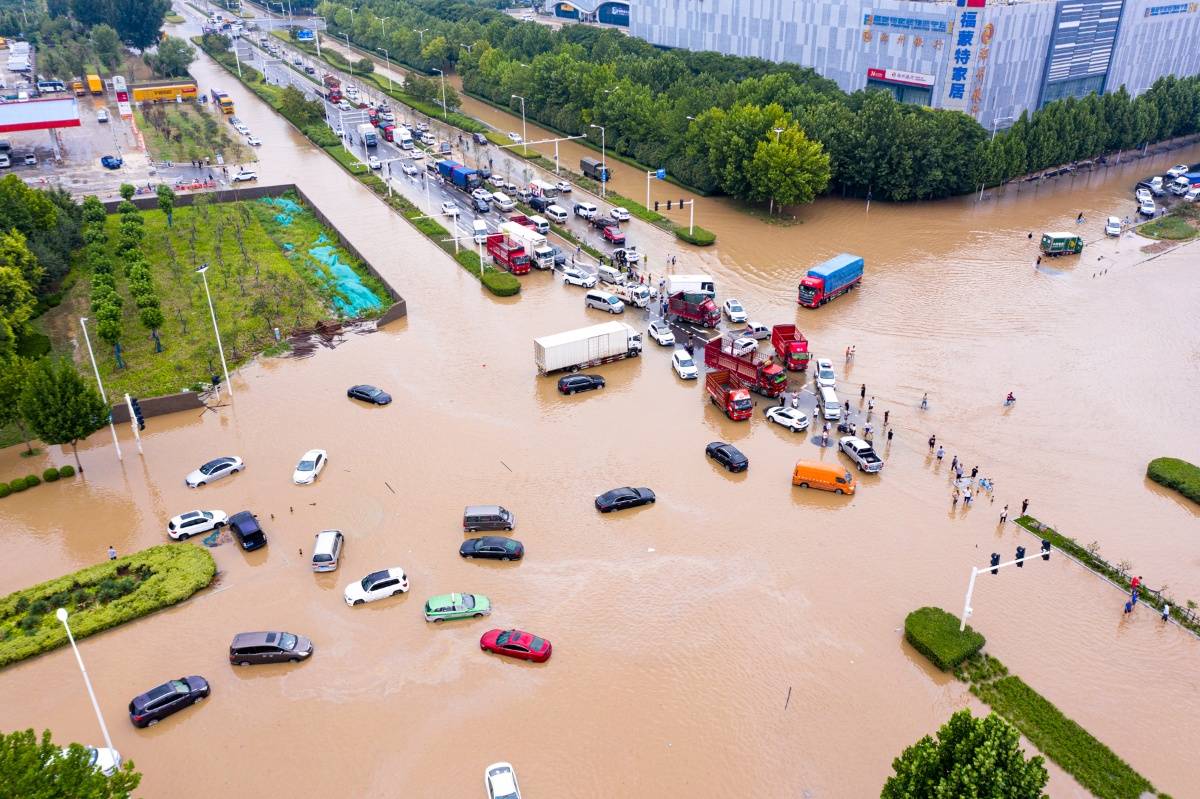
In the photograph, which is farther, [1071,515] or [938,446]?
[938,446]

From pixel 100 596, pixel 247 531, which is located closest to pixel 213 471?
pixel 247 531

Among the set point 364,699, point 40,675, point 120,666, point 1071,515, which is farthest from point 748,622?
point 40,675

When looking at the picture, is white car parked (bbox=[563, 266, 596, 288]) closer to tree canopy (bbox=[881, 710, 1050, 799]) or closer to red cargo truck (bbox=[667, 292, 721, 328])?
red cargo truck (bbox=[667, 292, 721, 328])

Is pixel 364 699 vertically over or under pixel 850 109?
under

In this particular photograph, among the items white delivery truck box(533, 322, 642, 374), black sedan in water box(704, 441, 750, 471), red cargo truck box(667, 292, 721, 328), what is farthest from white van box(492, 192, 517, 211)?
black sedan in water box(704, 441, 750, 471)

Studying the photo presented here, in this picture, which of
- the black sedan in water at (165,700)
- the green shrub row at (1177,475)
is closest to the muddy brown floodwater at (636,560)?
the black sedan in water at (165,700)

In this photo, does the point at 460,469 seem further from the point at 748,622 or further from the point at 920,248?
the point at 920,248
